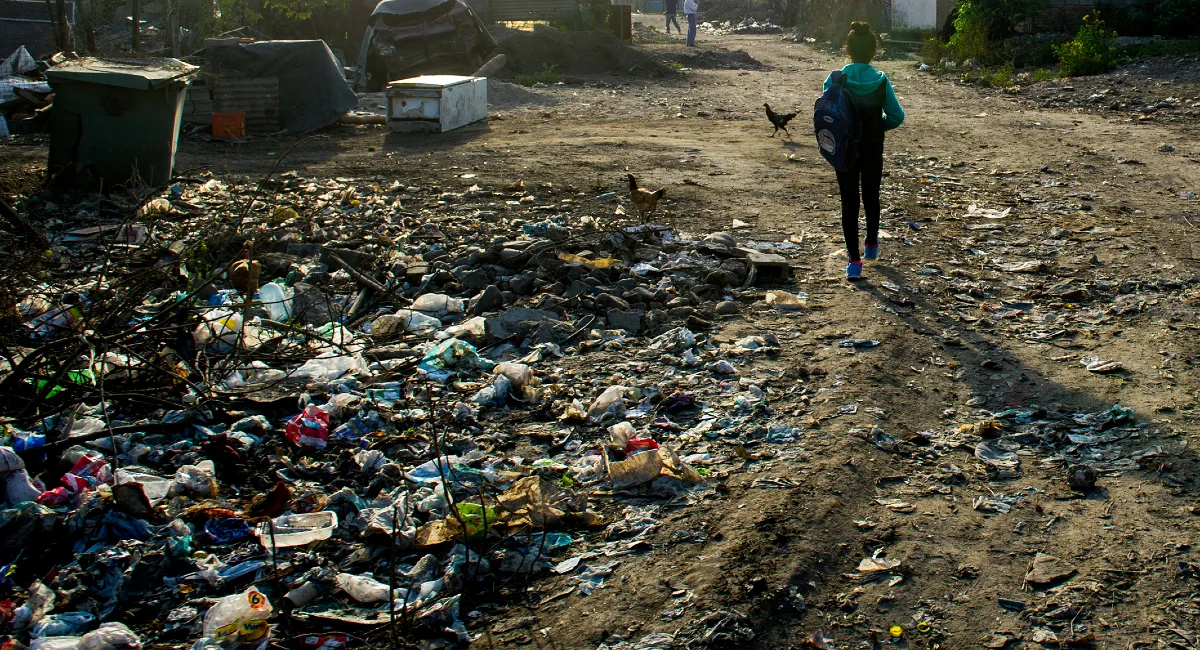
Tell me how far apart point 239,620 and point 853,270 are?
4062mm

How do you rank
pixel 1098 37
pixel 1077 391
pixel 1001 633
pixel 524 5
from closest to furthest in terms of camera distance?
pixel 1001 633
pixel 1077 391
pixel 1098 37
pixel 524 5

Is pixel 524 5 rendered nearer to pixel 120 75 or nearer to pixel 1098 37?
pixel 1098 37

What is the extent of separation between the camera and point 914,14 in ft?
74.9

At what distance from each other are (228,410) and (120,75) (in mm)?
5156

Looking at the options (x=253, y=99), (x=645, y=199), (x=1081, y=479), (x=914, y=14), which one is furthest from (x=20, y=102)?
(x=914, y=14)

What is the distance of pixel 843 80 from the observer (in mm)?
5355

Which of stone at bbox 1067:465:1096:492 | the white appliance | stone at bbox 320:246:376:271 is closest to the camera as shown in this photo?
stone at bbox 1067:465:1096:492

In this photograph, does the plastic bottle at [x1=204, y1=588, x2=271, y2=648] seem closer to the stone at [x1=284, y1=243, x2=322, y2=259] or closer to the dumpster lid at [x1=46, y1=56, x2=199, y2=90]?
the stone at [x1=284, y1=243, x2=322, y2=259]

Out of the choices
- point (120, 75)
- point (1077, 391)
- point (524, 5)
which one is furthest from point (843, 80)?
point (524, 5)

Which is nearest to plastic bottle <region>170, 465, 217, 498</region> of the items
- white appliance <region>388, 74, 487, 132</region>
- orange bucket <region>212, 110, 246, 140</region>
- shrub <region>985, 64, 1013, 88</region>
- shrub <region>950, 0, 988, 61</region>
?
white appliance <region>388, 74, 487, 132</region>

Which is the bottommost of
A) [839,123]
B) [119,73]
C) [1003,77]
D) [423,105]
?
[839,123]

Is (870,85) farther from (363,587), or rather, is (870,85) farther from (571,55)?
(571,55)

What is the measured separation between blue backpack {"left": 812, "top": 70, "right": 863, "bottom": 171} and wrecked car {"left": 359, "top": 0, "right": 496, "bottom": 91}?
11695mm

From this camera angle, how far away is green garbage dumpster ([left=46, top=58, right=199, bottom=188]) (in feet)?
26.2
